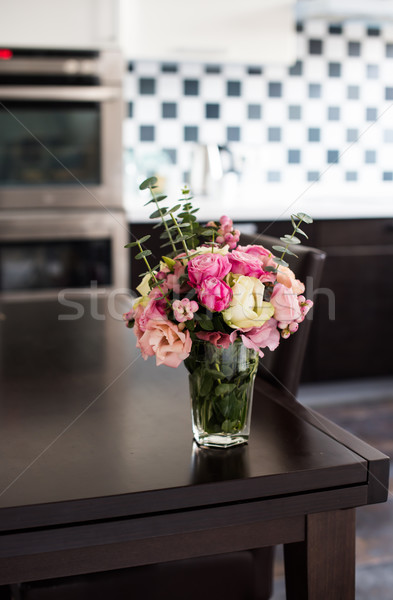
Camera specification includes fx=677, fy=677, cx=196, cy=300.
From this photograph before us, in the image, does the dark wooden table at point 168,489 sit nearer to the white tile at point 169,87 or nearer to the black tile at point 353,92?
the white tile at point 169,87

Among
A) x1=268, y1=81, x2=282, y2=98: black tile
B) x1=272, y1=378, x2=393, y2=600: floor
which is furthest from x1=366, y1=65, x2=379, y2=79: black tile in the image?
x1=272, y1=378, x2=393, y2=600: floor

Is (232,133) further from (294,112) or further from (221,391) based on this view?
(221,391)

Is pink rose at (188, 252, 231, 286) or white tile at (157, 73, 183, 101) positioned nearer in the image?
pink rose at (188, 252, 231, 286)

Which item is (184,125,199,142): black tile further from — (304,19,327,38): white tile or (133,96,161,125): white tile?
(304,19,327,38): white tile

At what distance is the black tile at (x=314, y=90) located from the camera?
352 centimetres

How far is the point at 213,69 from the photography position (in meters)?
3.40

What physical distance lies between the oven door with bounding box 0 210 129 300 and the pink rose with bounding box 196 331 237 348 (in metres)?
2.02

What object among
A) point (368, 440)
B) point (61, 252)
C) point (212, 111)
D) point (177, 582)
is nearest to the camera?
point (177, 582)

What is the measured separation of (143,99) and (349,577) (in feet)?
9.46

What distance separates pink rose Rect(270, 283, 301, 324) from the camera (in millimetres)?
766

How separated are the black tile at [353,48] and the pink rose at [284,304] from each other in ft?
10.2

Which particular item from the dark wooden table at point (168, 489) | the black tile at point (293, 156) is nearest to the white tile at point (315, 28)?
the black tile at point (293, 156)

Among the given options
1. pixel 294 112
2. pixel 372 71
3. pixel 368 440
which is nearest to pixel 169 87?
pixel 294 112

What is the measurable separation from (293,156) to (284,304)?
9.56 feet
